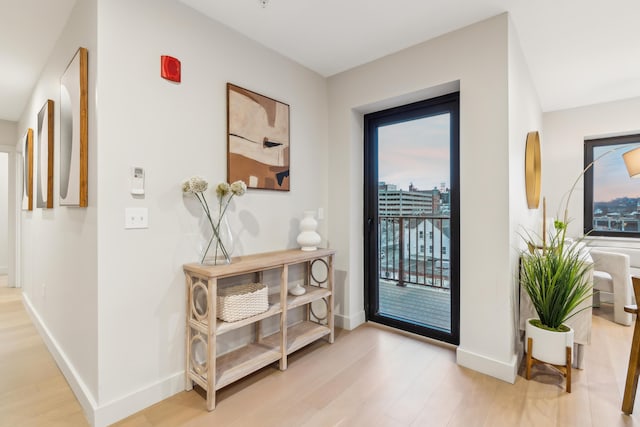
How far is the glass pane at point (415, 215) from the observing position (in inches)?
111

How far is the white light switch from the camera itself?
68.4 inches

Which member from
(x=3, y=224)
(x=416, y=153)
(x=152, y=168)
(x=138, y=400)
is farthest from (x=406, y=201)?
(x=3, y=224)

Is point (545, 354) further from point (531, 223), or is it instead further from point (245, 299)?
point (245, 299)

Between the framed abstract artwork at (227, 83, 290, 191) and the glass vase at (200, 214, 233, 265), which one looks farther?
the framed abstract artwork at (227, 83, 290, 191)

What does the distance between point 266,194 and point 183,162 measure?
0.73 meters

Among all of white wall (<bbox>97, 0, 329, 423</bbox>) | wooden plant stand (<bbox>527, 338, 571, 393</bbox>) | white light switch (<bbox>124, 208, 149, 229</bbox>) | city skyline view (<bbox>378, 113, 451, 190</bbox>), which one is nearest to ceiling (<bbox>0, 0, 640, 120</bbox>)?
white wall (<bbox>97, 0, 329, 423</bbox>)

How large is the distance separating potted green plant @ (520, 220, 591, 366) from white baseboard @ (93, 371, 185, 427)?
237 cm

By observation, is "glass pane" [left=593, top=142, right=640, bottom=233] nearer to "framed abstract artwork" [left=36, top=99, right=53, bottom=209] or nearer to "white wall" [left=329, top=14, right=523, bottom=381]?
"white wall" [left=329, top=14, right=523, bottom=381]

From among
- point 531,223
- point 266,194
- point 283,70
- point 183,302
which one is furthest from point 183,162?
point 531,223

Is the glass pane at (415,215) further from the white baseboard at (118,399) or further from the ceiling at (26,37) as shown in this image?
the ceiling at (26,37)

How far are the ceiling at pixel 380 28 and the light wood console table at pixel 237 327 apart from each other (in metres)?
1.72

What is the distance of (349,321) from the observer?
2.96m

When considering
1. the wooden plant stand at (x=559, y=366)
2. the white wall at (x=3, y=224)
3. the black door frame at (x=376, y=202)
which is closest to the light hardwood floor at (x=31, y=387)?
the black door frame at (x=376, y=202)

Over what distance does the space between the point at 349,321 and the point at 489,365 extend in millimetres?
1219
